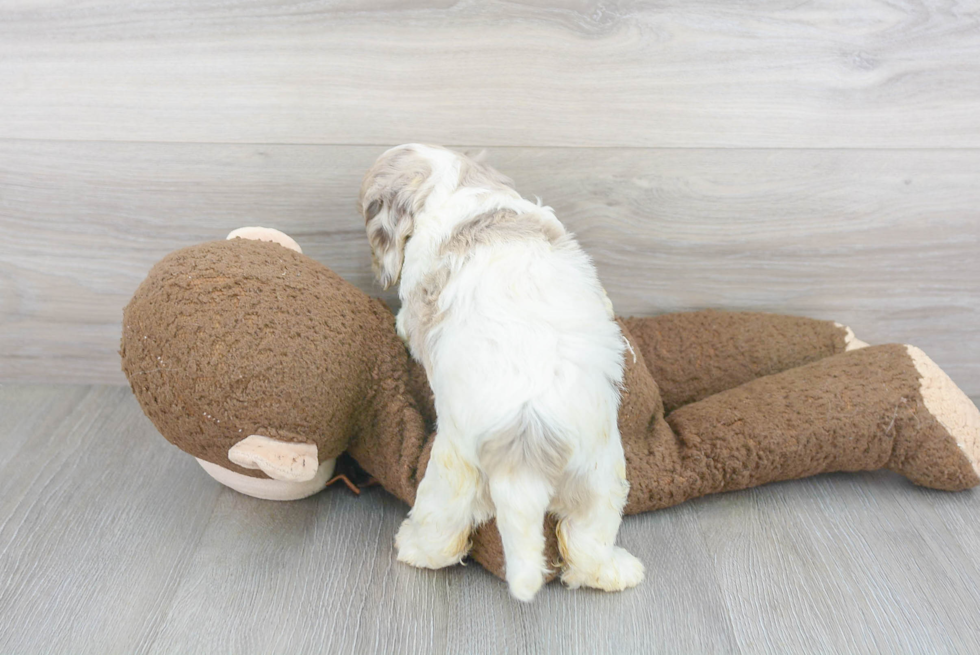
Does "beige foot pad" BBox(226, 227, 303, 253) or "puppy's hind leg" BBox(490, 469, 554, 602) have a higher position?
"beige foot pad" BBox(226, 227, 303, 253)

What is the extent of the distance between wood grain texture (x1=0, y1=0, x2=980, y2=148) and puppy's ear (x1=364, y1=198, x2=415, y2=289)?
22 cm

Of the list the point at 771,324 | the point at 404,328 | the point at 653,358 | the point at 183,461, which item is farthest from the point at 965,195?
the point at 183,461

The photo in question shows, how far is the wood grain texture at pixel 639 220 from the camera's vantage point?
1285 millimetres

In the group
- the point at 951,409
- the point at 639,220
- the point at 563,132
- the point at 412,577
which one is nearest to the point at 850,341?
the point at 951,409

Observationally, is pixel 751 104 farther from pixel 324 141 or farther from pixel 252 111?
pixel 252 111

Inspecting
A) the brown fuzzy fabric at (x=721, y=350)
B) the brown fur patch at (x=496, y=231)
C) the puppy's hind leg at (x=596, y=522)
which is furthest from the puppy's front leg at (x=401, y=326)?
the brown fuzzy fabric at (x=721, y=350)

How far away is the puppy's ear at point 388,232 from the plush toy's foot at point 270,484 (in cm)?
34

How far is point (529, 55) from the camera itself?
1.20 metres

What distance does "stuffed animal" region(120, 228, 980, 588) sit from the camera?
1018 mm

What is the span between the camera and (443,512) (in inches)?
39.1

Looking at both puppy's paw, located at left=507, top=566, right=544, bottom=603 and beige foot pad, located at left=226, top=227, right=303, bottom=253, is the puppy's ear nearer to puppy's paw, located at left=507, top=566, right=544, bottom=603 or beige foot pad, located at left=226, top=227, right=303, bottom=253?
beige foot pad, located at left=226, top=227, right=303, bottom=253

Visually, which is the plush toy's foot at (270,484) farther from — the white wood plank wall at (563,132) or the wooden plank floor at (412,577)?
the white wood plank wall at (563,132)

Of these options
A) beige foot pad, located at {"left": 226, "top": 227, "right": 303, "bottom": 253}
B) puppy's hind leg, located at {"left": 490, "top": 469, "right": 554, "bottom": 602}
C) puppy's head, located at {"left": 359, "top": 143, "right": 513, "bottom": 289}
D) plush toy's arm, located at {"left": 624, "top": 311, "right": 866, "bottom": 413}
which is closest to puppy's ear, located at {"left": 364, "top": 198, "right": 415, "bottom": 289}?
puppy's head, located at {"left": 359, "top": 143, "right": 513, "bottom": 289}

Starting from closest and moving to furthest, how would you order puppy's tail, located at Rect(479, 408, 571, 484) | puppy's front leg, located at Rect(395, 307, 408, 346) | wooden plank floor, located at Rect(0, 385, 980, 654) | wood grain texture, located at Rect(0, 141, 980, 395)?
puppy's tail, located at Rect(479, 408, 571, 484) → wooden plank floor, located at Rect(0, 385, 980, 654) → puppy's front leg, located at Rect(395, 307, 408, 346) → wood grain texture, located at Rect(0, 141, 980, 395)
